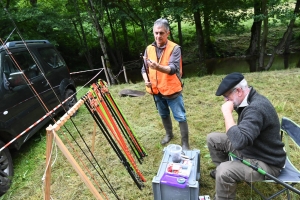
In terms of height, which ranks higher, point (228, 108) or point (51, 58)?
point (51, 58)

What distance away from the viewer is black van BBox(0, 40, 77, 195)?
113 inches

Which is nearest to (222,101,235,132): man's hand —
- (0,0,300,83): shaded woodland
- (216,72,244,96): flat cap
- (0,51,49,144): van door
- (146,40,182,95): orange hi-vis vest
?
(216,72,244,96): flat cap

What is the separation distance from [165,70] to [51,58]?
120 inches

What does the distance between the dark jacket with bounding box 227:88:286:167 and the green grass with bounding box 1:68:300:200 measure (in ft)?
1.87

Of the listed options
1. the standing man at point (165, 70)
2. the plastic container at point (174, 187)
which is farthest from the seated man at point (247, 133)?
the standing man at point (165, 70)

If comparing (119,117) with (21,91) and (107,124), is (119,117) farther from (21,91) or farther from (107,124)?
(21,91)

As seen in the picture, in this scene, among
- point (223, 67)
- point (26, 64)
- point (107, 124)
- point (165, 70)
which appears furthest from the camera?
point (223, 67)

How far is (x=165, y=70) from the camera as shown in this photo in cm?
249

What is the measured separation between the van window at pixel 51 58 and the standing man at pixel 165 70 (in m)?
2.35

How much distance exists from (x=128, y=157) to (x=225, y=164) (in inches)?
45.0

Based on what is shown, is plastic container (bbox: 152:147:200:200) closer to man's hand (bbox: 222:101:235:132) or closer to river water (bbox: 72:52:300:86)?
man's hand (bbox: 222:101:235:132)

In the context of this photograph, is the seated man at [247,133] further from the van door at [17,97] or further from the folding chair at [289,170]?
the van door at [17,97]

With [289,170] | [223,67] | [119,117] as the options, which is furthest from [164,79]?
[223,67]

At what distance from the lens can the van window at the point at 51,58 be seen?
169 inches
